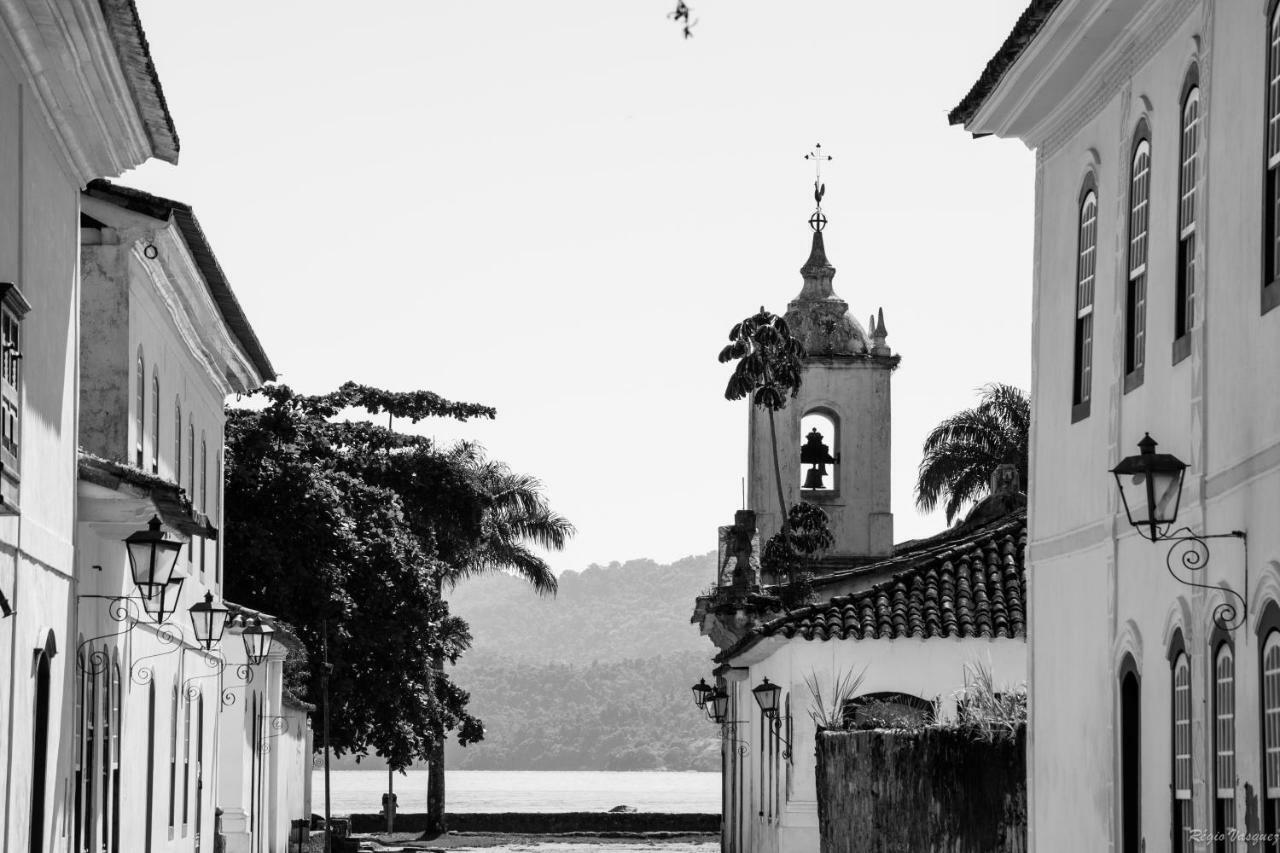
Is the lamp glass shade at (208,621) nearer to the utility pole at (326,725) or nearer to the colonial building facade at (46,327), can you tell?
the colonial building facade at (46,327)

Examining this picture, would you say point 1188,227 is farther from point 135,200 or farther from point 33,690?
point 135,200

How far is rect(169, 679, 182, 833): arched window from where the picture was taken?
77.0 ft

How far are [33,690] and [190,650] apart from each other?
10144 millimetres

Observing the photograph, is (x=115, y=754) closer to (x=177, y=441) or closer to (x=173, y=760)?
(x=173, y=760)

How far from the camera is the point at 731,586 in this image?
4141 centimetres

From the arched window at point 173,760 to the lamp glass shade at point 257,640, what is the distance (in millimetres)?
2501

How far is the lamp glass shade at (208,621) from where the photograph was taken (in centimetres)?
2208

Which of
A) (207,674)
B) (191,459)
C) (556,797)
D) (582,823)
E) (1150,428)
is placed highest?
(191,459)

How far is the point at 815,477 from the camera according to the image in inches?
1644

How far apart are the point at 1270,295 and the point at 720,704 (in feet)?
103

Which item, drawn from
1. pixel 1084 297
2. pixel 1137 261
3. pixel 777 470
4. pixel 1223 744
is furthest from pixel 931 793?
pixel 777 470

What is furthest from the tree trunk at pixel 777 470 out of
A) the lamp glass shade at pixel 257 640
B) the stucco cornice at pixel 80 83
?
the stucco cornice at pixel 80 83

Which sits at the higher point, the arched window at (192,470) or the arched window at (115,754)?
the arched window at (192,470)

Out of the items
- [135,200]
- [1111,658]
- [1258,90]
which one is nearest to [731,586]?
[135,200]
